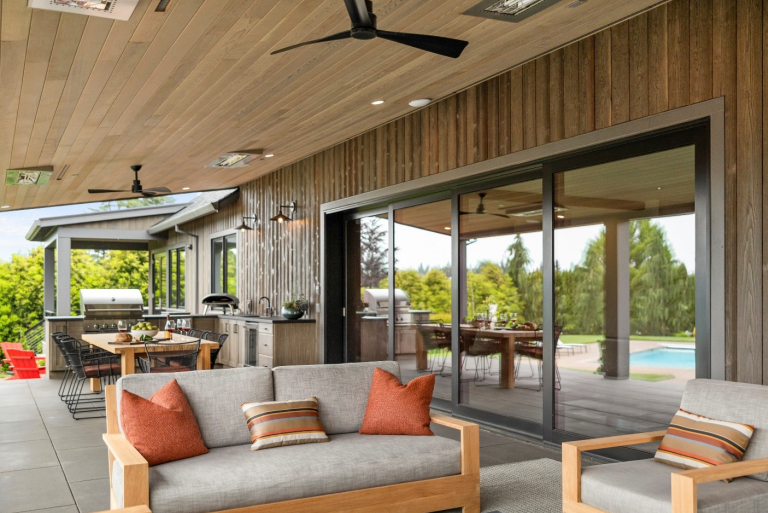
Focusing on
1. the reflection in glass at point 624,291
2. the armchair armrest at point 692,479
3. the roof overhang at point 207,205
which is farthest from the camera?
the roof overhang at point 207,205

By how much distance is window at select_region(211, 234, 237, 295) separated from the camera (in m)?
12.7

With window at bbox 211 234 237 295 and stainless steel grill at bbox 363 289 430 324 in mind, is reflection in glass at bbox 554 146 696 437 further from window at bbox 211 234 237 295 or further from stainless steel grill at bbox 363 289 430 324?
window at bbox 211 234 237 295

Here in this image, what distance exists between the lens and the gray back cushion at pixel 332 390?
410 cm

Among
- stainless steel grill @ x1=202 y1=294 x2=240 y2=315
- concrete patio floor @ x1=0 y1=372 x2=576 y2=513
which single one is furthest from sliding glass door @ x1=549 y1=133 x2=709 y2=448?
stainless steel grill @ x1=202 y1=294 x2=240 y2=315

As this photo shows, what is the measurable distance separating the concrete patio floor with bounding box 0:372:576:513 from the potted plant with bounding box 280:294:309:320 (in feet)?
9.87

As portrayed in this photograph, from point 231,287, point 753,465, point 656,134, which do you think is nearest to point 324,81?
point 656,134

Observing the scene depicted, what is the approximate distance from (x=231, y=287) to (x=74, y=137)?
6.05m

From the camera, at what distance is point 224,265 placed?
13109mm

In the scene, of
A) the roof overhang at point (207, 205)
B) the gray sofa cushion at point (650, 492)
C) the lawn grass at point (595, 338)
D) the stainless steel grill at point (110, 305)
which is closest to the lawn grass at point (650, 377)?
the lawn grass at point (595, 338)

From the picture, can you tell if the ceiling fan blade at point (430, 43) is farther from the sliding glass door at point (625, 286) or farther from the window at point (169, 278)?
the window at point (169, 278)

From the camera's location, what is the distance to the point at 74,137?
276 inches

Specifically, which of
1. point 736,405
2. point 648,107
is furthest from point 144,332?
point 736,405

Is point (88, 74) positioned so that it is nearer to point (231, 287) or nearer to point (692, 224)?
point (692, 224)

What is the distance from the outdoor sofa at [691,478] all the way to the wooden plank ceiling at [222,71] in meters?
2.49
